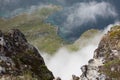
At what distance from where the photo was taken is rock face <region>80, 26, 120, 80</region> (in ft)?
529

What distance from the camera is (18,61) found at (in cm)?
14125

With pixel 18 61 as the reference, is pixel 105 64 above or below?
above

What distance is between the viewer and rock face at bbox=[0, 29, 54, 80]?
Answer: 13000 centimetres

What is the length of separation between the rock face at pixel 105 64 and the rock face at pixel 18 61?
23.1 meters

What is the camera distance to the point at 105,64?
169250 millimetres

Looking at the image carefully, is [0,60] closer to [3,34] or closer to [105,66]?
[3,34]

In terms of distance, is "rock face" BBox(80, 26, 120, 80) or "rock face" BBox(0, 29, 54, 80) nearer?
"rock face" BBox(0, 29, 54, 80)


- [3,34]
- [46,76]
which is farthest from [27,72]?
[3,34]

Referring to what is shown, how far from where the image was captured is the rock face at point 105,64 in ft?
529

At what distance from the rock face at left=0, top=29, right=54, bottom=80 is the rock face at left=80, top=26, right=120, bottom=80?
2308 cm

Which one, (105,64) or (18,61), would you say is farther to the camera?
(105,64)

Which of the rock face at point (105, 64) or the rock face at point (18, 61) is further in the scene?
the rock face at point (105, 64)

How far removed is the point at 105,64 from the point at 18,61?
42935mm

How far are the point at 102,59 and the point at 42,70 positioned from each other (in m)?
41.1
